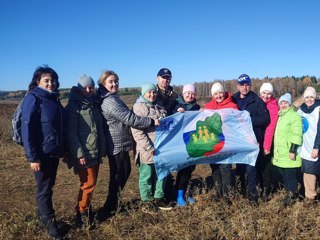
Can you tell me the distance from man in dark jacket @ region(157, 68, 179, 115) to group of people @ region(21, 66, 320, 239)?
0.02 meters

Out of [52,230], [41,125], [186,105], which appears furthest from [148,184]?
[41,125]

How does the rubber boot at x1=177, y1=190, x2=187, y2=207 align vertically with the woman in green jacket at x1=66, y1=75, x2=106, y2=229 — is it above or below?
below

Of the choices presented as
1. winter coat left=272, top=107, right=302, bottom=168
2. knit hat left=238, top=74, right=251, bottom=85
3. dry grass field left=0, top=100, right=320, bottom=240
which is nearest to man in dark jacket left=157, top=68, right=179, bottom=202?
dry grass field left=0, top=100, right=320, bottom=240

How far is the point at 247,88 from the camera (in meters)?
5.23

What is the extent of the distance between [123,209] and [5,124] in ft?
35.6

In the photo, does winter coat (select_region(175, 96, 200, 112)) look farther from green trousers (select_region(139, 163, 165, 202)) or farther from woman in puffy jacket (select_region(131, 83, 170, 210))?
green trousers (select_region(139, 163, 165, 202))

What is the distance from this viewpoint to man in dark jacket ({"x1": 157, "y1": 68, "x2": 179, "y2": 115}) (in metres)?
5.31

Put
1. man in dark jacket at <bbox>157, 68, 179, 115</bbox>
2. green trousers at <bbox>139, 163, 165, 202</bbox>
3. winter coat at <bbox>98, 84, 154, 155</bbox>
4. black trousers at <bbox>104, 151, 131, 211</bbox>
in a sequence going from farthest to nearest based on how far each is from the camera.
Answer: man in dark jacket at <bbox>157, 68, 179, 115</bbox> < green trousers at <bbox>139, 163, 165, 202</bbox> < black trousers at <bbox>104, 151, 131, 211</bbox> < winter coat at <bbox>98, 84, 154, 155</bbox>

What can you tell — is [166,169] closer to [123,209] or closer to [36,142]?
[123,209]

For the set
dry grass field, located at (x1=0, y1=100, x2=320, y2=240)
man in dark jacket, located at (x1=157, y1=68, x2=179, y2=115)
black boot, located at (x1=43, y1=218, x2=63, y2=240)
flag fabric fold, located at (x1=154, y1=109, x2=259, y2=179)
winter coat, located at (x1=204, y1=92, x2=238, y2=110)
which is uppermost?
man in dark jacket, located at (x1=157, y1=68, x2=179, y2=115)

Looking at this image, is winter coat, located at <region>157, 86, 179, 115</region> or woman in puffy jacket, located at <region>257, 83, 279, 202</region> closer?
woman in puffy jacket, located at <region>257, 83, 279, 202</region>

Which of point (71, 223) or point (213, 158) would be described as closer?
point (71, 223)

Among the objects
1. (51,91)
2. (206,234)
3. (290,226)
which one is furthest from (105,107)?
(290,226)

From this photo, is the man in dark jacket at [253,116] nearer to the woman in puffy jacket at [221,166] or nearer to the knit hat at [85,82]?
the woman in puffy jacket at [221,166]
